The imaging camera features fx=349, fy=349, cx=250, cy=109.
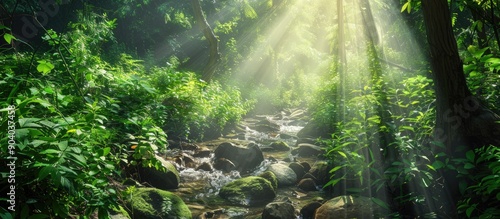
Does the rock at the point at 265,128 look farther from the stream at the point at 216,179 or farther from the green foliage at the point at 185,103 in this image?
the green foliage at the point at 185,103

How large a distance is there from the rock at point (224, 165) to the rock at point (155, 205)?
3735mm

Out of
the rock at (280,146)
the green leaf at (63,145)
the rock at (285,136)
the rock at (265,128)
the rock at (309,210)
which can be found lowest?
the rock at (265,128)

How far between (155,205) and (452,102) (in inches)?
188

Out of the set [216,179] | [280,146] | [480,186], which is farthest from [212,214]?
[280,146]

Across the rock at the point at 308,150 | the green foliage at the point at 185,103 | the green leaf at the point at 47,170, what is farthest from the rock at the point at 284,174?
the green leaf at the point at 47,170

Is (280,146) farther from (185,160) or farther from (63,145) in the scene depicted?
(63,145)

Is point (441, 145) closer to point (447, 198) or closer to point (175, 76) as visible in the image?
point (447, 198)

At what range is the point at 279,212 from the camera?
6.39 m

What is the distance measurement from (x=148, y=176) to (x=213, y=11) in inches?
707

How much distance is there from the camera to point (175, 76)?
8.48m

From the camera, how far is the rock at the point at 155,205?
5770 mm

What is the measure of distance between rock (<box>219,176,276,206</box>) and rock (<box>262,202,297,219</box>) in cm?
109

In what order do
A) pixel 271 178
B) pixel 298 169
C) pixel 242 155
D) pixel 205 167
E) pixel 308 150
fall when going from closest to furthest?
pixel 271 178
pixel 298 169
pixel 205 167
pixel 242 155
pixel 308 150

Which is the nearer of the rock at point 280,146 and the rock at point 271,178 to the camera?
the rock at point 271,178
